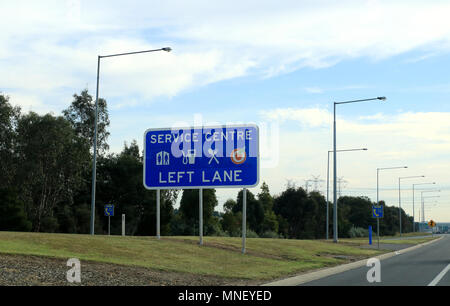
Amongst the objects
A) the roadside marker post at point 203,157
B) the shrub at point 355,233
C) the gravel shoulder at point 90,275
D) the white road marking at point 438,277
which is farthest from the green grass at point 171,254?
the shrub at point 355,233

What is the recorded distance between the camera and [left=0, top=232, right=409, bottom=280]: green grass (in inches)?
725

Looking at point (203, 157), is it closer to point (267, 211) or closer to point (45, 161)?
point (45, 161)

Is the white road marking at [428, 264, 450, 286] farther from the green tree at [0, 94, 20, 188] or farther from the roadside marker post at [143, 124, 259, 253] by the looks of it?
the green tree at [0, 94, 20, 188]

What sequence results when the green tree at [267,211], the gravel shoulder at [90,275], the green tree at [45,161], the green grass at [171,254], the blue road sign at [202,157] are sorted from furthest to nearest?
the green tree at [267,211] < the green tree at [45,161] < the blue road sign at [202,157] < the green grass at [171,254] < the gravel shoulder at [90,275]

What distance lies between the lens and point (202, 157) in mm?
25219

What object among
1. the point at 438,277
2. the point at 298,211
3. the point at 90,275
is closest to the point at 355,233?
the point at 298,211

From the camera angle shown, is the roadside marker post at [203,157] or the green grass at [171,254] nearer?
the green grass at [171,254]

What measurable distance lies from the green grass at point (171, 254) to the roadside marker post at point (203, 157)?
214cm

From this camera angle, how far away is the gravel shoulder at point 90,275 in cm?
1366

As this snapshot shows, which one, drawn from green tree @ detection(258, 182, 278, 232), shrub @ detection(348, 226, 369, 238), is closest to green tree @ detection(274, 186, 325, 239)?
green tree @ detection(258, 182, 278, 232)

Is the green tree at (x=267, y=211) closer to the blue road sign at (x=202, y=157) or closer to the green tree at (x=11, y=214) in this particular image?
the green tree at (x=11, y=214)
